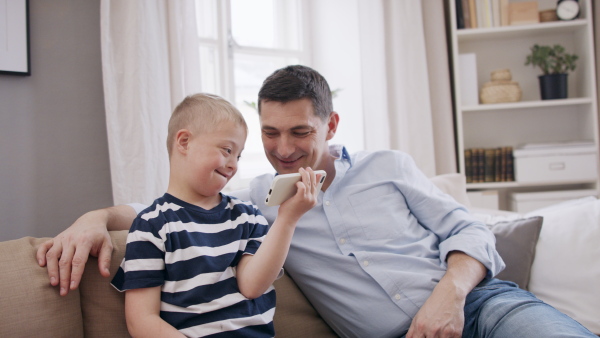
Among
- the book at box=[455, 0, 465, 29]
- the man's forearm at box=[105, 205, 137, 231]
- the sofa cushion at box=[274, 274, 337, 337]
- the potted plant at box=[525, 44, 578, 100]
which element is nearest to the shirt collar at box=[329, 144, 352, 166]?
the sofa cushion at box=[274, 274, 337, 337]

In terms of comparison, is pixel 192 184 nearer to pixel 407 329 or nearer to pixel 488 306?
pixel 407 329

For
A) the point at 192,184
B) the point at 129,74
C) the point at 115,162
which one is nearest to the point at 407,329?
the point at 192,184

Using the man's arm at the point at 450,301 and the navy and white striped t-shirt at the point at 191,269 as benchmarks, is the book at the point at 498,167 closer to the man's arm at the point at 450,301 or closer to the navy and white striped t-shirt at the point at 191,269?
the man's arm at the point at 450,301

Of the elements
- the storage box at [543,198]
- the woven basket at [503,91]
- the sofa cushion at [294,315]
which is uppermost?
the woven basket at [503,91]

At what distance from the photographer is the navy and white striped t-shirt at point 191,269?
98cm

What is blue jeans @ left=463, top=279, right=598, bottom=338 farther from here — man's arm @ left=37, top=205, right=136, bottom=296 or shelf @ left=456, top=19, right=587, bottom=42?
shelf @ left=456, top=19, right=587, bottom=42

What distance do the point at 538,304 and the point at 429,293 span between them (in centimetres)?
26

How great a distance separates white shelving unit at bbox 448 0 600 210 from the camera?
3.10 metres

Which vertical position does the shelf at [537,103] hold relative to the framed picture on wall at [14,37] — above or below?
below

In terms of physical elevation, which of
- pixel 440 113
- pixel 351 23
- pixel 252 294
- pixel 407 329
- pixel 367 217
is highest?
pixel 351 23

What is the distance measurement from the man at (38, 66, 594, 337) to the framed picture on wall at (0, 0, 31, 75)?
45.4 inches

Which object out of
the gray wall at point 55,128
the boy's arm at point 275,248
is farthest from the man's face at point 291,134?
the gray wall at point 55,128

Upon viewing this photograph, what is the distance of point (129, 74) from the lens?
2.15 m

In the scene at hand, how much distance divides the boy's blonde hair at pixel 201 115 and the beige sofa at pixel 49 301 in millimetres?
318
